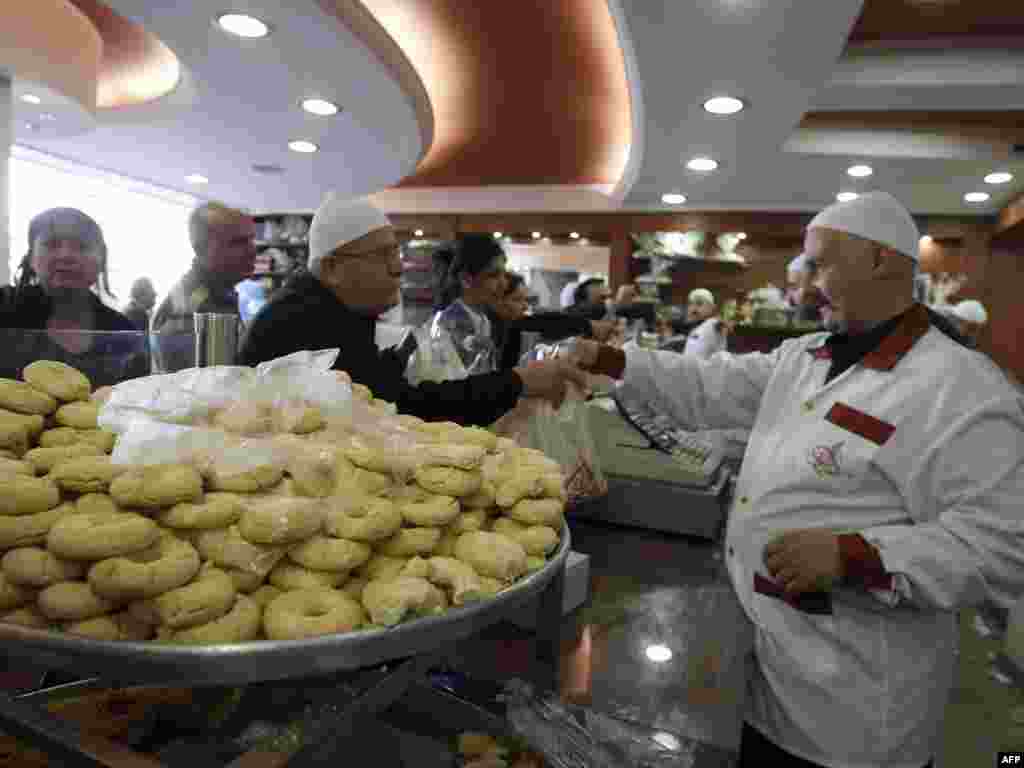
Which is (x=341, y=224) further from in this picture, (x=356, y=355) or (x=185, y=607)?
(x=185, y=607)

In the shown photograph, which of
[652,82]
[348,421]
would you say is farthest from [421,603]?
[652,82]

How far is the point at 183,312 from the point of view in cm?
203

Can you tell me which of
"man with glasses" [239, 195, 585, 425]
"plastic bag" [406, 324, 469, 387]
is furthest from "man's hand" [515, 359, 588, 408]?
"plastic bag" [406, 324, 469, 387]

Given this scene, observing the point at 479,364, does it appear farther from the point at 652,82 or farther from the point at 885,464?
the point at 652,82

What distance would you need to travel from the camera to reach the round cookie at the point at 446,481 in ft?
2.65

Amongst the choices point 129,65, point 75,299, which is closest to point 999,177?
point 75,299

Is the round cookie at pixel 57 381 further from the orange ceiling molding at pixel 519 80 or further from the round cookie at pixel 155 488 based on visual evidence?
the orange ceiling molding at pixel 519 80

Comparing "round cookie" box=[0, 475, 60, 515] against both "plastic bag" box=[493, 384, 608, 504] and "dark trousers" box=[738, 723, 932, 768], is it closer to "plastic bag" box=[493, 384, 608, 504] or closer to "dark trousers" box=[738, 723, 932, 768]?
"plastic bag" box=[493, 384, 608, 504]

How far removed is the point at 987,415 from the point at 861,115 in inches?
192

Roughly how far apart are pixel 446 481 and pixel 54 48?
4.59m

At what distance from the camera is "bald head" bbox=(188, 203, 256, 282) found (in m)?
2.14

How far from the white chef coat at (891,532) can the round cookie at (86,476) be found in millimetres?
1193

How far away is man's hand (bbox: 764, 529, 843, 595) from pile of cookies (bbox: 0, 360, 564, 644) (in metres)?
0.63

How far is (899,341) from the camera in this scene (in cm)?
142
